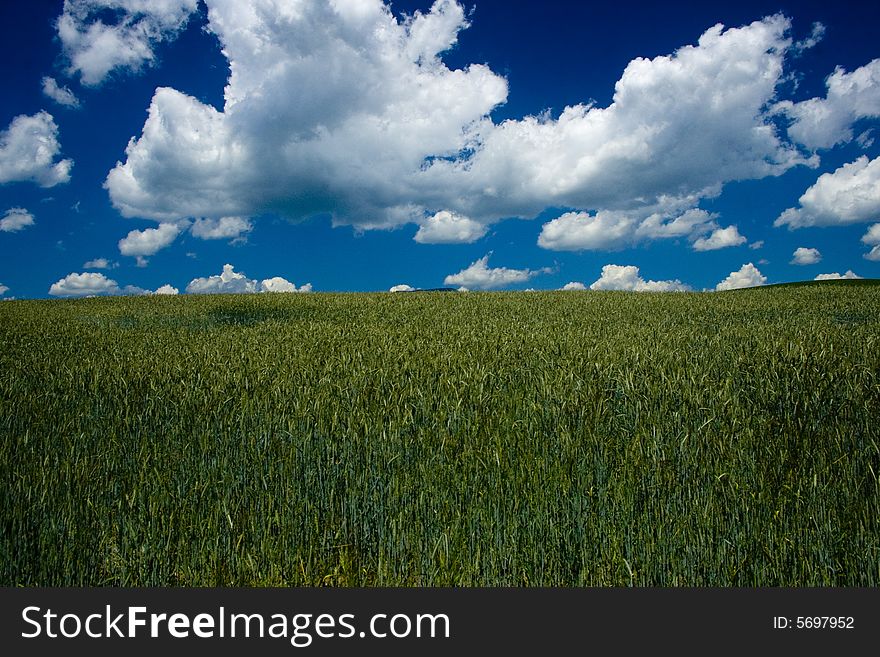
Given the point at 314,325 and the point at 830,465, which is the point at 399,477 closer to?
the point at 830,465

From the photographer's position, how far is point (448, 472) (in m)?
3.86

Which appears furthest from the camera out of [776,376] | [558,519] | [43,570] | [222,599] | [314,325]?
[314,325]

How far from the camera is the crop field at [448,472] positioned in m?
2.97

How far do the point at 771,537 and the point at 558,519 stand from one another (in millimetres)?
1216

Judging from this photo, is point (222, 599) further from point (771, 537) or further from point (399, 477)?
point (771, 537)

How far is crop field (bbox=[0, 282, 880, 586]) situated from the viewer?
2.97 metres

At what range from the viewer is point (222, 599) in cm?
243

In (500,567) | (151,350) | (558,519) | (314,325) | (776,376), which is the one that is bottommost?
(500,567)

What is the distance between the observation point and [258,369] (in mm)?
7223

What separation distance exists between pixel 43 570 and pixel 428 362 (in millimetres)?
5070

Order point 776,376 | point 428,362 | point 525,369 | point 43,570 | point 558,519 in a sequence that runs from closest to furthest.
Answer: point 43,570 → point 558,519 → point 776,376 → point 525,369 → point 428,362

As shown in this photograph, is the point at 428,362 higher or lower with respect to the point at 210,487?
higher

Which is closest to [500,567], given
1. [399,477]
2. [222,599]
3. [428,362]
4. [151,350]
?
[399,477]

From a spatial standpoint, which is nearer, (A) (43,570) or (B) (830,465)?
(A) (43,570)
